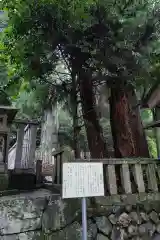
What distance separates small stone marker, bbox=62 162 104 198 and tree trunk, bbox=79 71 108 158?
213 centimetres

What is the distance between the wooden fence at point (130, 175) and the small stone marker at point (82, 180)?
1.57ft

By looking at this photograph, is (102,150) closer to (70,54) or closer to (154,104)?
(154,104)

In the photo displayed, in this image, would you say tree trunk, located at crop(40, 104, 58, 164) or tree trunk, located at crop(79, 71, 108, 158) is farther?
tree trunk, located at crop(40, 104, 58, 164)

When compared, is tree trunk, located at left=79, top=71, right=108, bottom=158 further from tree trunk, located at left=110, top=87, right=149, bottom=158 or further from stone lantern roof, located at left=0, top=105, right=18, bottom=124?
stone lantern roof, located at left=0, top=105, right=18, bottom=124

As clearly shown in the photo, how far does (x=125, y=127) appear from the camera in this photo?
4910 mm

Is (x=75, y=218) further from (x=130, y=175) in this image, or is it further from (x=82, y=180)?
(x=130, y=175)

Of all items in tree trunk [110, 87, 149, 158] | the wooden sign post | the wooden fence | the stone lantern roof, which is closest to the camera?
the wooden sign post

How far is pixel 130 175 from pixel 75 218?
1.11 meters

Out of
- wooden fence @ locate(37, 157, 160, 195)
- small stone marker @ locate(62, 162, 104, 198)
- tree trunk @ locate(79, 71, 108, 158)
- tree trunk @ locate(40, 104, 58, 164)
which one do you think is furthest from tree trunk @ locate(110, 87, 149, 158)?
tree trunk @ locate(40, 104, 58, 164)

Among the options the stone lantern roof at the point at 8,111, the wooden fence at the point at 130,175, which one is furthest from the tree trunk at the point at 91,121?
the stone lantern roof at the point at 8,111

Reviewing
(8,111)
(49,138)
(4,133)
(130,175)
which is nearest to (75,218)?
(130,175)

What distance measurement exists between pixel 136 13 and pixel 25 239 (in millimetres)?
3959

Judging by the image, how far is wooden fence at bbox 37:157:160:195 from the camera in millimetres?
3289

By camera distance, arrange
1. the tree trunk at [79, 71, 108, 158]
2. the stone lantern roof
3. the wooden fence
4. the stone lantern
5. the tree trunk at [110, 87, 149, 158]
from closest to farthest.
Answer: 1. the wooden fence
2. the stone lantern
3. the stone lantern roof
4. the tree trunk at [110, 87, 149, 158]
5. the tree trunk at [79, 71, 108, 158]
